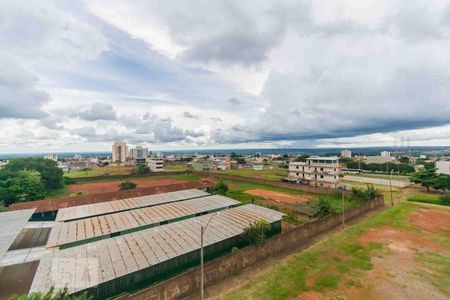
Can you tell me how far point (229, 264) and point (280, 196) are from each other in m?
32.5

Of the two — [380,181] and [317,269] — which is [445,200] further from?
[317,269]

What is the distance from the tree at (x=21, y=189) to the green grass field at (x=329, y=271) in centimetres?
4538

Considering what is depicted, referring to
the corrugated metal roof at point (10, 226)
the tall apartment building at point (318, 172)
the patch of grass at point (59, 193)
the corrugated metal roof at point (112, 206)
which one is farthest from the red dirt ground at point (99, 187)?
the tall apartment building at point (318, 172)

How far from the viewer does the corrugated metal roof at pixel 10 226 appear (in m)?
18.9

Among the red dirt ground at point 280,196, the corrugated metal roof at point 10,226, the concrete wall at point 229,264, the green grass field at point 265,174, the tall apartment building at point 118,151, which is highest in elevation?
the tall apartment building at point 118,151

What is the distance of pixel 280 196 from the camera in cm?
4744

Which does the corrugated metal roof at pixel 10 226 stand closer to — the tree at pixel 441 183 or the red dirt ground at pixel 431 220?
the red dirt ground at pixel 431 220

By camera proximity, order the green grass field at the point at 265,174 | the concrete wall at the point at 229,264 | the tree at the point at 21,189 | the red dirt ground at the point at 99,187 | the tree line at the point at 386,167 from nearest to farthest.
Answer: the concrete wall at the point at 229,264 < the tree at the point at 21,189 < the red dirt ground at the point at 99,187 < the green grass field at the point at 265,174 < the tree line at the point at 386,167

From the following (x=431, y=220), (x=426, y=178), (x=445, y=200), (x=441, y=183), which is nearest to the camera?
(x=431, y=220)

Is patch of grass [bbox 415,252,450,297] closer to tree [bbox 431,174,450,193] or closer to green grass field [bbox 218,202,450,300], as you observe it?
green grass field [bbox 218,202,450,300]

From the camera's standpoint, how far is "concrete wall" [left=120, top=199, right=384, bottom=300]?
1358 centimetres

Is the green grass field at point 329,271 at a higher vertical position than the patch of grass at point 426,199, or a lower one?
lower

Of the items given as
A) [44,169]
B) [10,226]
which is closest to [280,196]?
[10,226]

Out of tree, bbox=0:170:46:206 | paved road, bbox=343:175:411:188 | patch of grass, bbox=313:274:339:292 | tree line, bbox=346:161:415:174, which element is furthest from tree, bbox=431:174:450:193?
tree, bbox=0:170:46:206
